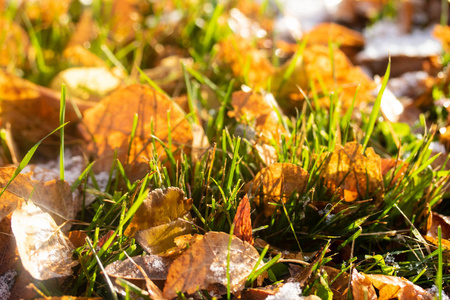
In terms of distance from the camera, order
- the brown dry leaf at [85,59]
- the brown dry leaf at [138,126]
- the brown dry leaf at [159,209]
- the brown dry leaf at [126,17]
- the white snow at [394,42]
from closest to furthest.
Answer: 1. the brown dry leaf at [159,209]
2. the brown dry leaf at [138,126]
3. the brown dry leaf at [85,59]
4. the white snow at [394,42]
5. the brown dry leaf at [126,17]

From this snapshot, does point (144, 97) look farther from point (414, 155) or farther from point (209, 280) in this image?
point (414, 155)

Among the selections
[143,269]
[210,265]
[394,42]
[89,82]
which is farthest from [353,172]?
[394,42]

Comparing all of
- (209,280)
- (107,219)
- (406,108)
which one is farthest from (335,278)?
(406,108)

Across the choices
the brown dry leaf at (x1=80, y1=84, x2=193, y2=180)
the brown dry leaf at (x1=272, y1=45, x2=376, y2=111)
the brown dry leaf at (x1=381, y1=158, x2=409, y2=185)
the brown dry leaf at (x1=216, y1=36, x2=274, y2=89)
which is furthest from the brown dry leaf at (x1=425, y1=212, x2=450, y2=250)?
the brown dry leaf at (x1=216, y1=36, x2=274, y2=89)

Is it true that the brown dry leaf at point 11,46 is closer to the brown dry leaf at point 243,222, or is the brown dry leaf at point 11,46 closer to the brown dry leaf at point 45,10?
the brown dry leaf at point 45,10

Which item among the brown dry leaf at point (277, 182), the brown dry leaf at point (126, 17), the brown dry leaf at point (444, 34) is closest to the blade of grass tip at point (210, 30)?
the brown dry leaf at point (126, 17)

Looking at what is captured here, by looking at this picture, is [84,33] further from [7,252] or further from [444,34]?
[444,34]

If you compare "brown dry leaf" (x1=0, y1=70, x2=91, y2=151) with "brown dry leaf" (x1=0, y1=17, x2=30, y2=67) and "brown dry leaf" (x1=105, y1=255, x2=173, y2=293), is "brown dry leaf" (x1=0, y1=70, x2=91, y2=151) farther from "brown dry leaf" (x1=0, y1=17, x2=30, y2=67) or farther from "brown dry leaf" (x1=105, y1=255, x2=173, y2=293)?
"brown dry leaf" (x1=105, y1=255, x2=173, y2=293)
